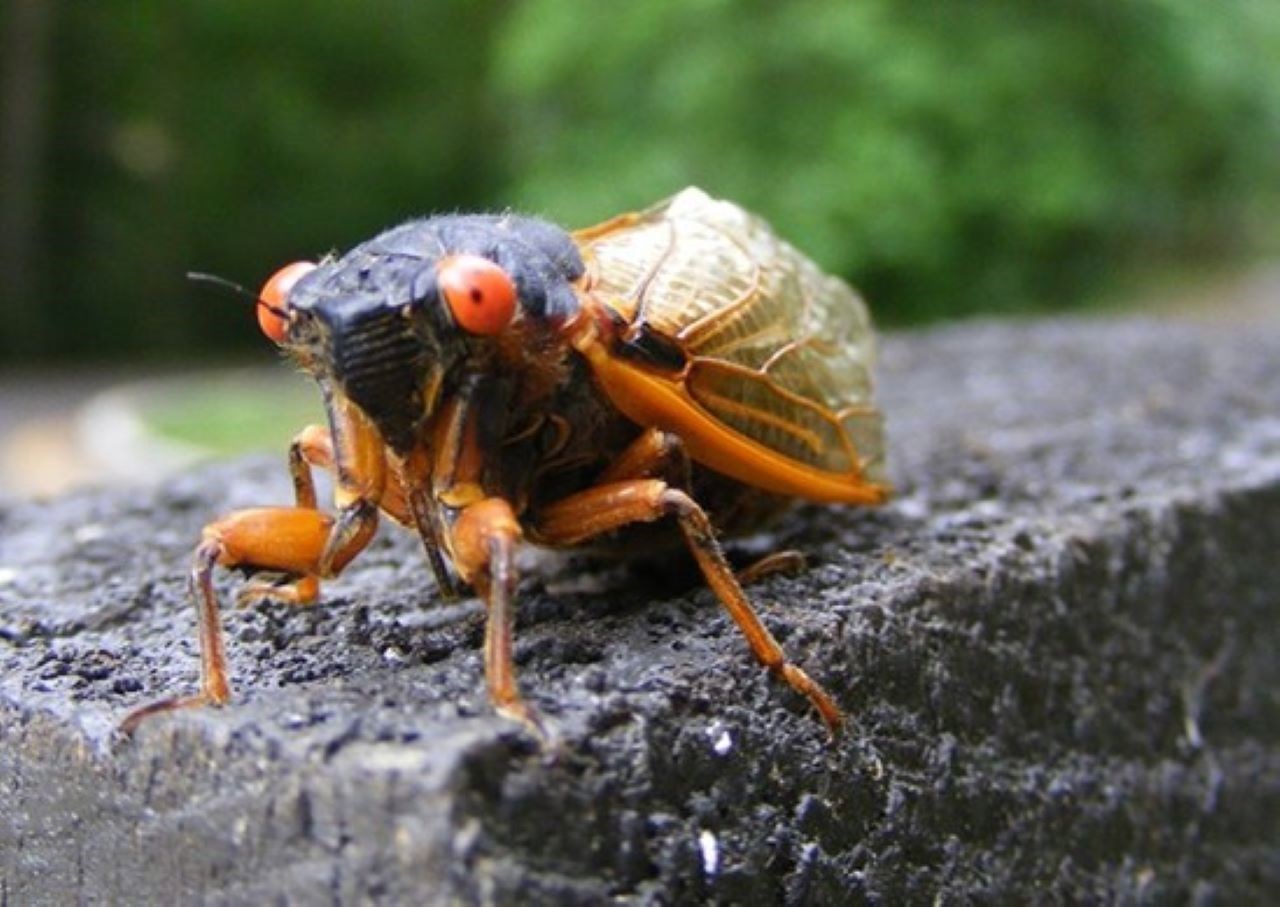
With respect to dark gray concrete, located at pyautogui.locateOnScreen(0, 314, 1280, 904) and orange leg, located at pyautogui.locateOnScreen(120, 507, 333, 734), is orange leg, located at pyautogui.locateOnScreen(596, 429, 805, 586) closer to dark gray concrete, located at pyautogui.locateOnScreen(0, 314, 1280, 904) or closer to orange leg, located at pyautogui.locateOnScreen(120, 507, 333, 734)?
dark gray concrete, located at pyautogui.locateOnScreen(0, 314, 1280, 904)

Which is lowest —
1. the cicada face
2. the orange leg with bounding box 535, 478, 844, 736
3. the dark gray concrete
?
the dark gray concrete

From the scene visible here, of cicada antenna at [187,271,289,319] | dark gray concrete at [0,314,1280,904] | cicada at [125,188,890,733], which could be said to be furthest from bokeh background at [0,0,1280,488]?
cicada antenna at [187,271,289,319]

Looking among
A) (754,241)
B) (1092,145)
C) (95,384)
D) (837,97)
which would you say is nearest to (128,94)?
(95,384)

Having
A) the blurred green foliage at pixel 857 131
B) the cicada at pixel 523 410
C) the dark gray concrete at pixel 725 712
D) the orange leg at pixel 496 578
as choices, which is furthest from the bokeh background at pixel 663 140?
the orange leg at pixel 496 578

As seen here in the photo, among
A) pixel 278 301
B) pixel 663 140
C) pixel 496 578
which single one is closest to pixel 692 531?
pixel 496 578

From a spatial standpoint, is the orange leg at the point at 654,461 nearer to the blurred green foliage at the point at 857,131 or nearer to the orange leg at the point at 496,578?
the orange leg at the point at 496,578

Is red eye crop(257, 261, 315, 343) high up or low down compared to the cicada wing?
up

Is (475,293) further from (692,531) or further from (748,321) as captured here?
(748,321)

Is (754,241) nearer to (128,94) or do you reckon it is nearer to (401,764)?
(401,764)
